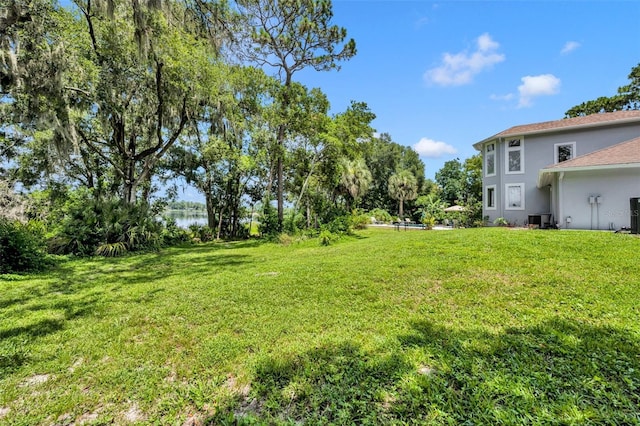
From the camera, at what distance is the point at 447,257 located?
5.95 m

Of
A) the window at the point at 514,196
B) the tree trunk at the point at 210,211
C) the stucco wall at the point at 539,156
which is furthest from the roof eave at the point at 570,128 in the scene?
the tree trunk at the point at 210,211

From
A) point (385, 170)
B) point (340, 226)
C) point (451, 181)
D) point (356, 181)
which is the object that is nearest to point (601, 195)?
point (340, 226)

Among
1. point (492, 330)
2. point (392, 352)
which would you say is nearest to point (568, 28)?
point (492, 330)

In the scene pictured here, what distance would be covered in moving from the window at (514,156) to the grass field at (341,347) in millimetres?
10105

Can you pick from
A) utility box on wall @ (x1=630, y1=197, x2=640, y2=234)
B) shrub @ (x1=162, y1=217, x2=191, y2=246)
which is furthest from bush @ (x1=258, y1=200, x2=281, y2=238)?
utility box on wall @ (x1=630, y1=197, x2=640, y2=234)

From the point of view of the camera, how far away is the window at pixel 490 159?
49.9 ft

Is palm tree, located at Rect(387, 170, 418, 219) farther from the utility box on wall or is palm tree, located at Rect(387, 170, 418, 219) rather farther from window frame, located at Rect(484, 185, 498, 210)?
the utility box on wall

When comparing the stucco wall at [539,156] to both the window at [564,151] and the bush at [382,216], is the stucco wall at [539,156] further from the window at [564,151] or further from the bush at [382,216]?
the bush at [382,216]

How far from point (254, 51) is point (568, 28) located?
1291 cm

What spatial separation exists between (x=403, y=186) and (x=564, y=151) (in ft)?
60.3

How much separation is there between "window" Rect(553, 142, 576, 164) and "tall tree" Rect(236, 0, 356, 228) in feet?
36.7

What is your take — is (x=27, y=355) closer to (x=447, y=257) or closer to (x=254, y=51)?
(x=447, y=257)

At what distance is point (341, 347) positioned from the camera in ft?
9.34

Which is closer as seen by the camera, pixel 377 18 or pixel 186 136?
pixel 377 18
